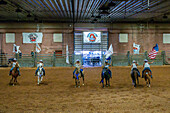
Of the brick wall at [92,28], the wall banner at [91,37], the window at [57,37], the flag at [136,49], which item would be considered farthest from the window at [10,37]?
the flag at [136,49]

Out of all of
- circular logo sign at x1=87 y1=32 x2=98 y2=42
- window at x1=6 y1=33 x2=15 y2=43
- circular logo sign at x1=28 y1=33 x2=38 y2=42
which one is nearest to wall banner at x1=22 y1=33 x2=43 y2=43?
circular logo sign at x1=28 y1=33 x2=38 y2=42

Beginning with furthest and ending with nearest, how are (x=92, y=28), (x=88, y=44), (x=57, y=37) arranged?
(x=92, y=28)
(x=88, y=44)
(x=57, y=37)

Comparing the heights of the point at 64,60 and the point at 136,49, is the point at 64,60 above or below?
below

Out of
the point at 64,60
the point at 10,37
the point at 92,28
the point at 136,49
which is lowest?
the point at 64,60

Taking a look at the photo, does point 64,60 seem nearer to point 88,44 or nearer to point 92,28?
point 88,44

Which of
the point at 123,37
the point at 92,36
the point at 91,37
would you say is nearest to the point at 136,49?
the point at 123,37

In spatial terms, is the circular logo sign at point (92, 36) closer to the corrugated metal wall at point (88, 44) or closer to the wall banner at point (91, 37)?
the wall banner at point (91, 37)

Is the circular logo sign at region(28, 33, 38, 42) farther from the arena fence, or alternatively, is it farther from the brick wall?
the arena fence

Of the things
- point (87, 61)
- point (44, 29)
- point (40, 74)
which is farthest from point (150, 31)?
point (40, 74)

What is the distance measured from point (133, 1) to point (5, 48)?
19656 mm

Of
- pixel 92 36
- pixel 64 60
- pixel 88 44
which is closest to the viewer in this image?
pixel 64 60

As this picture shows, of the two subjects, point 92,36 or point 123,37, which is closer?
point 92,36

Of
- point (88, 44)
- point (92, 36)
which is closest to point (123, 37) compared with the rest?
point (92, 36)

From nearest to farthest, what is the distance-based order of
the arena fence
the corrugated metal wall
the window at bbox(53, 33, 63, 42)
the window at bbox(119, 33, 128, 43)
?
the arena fence, the window at bbox(53, 33, 63, 42), the corrugated metal wall, the window at bbox(119, 33, 128, 43)
